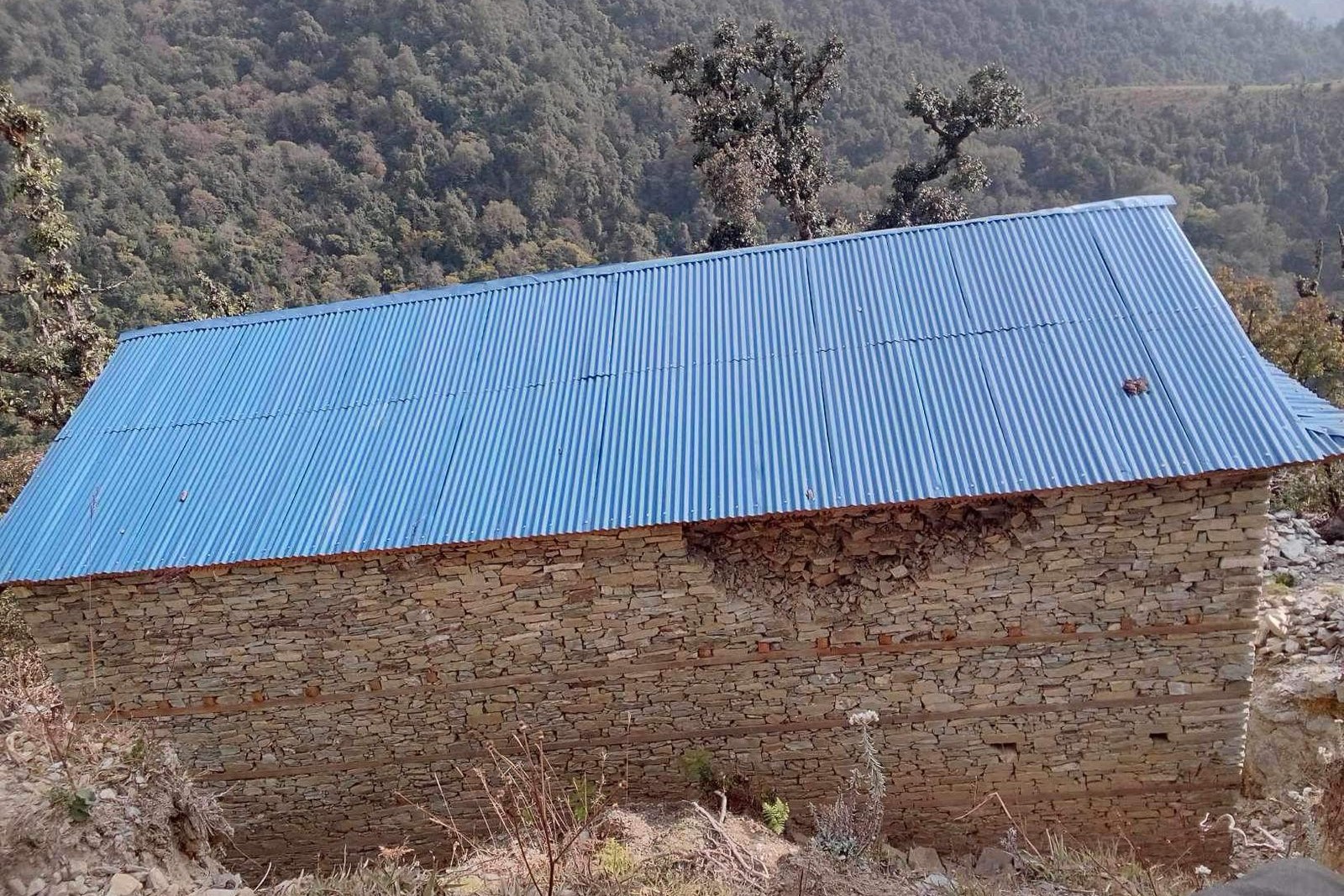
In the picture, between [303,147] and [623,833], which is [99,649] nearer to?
[623,833]

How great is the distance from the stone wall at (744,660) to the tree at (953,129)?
1265 cm

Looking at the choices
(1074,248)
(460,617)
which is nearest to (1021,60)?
(1074,248)

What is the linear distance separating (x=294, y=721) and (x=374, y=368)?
3.31 m

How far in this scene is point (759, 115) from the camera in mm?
18125

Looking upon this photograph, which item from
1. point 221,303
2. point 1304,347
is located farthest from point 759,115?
point 1304,347

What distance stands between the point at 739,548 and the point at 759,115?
1365 centimetres

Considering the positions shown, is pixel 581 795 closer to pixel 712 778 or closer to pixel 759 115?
pixel 712 778

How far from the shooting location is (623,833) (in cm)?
612

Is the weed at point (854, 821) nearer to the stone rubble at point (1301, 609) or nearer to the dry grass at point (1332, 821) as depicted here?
the dry grass at point (1332, 821)

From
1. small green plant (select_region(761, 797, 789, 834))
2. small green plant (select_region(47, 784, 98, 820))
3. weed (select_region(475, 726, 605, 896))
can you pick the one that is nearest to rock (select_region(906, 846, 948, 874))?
small green plant (select_region(761, 797, 789, 834))

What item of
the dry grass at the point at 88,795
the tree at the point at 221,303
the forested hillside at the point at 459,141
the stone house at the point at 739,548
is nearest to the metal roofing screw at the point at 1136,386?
the stone house at the point at 739,548

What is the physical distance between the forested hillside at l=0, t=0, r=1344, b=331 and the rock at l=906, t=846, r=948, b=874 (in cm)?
2292

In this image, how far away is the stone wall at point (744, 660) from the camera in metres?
6.75

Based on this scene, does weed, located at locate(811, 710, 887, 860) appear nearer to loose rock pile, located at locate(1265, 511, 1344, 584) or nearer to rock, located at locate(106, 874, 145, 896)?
rock, located at locate(106, 874, 145, 896)
